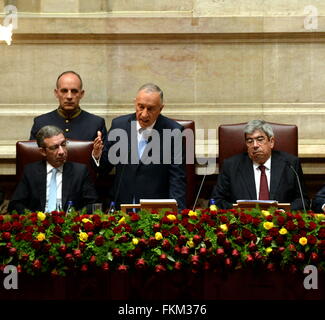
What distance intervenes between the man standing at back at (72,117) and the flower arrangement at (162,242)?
6.78 feet

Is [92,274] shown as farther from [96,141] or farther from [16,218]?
[96,141]

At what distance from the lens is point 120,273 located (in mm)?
4117

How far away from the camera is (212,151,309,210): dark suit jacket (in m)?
5.89

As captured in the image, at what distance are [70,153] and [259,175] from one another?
1309 millimetres

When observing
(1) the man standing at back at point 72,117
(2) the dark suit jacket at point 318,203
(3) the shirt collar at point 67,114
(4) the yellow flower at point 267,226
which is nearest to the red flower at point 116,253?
(4) the yellow flower at point 267,226

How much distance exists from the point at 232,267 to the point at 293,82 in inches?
127

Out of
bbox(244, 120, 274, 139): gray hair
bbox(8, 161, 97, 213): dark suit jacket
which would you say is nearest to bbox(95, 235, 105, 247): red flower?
bbox(8, 161, 97, 213): dark suit jacket

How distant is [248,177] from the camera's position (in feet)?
19.6

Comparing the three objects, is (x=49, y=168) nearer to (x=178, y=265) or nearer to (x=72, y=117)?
(x=72, y=117)

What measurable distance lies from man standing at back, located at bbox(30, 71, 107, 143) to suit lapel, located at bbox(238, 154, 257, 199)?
1.06 m

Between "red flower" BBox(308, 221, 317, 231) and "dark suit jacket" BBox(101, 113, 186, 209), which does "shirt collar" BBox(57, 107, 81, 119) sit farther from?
"red flower" BBox(308, 221, 317, 231)

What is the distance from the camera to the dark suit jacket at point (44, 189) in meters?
5.77

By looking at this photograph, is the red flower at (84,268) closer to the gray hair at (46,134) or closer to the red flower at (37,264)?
the red flower at (37,264)
